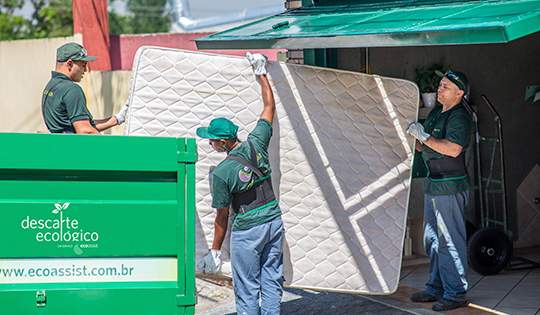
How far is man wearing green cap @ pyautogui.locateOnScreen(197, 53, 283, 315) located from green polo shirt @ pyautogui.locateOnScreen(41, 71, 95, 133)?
4.15 ft

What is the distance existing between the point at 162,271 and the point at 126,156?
0.72 metres

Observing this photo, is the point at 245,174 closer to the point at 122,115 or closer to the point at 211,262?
the point at 211,262

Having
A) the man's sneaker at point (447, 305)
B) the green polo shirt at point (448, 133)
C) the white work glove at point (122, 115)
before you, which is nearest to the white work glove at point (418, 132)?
the green polo shirt at point (448, 133)

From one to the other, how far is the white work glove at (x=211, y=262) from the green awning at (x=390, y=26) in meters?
1.58

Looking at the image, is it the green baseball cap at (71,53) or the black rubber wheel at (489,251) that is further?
the black rubber wheel at (489,251)

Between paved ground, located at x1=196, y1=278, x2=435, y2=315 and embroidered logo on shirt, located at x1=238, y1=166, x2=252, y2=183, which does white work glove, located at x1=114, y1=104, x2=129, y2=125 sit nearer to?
embroidered logo on shirt, located at x1=238, y1=166, x2=252, y2=183

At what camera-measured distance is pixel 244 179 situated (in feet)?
20.0

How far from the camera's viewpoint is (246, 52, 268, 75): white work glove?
21.7 ft

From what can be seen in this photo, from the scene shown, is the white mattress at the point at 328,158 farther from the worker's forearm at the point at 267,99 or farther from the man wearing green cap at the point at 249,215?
the man wearing green cap at the point at 249,215

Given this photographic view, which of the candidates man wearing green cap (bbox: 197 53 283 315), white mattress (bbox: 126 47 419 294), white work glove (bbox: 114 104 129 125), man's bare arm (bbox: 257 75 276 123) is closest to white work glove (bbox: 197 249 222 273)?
man wearing green cap (bbox: 197 53 283 315)

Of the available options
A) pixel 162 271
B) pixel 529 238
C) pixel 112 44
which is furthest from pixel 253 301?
pixel 112 44

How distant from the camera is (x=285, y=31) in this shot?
23.7 ft

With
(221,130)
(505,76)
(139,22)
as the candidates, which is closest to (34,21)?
(505,76)

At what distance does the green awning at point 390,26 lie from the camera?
17.8ft
